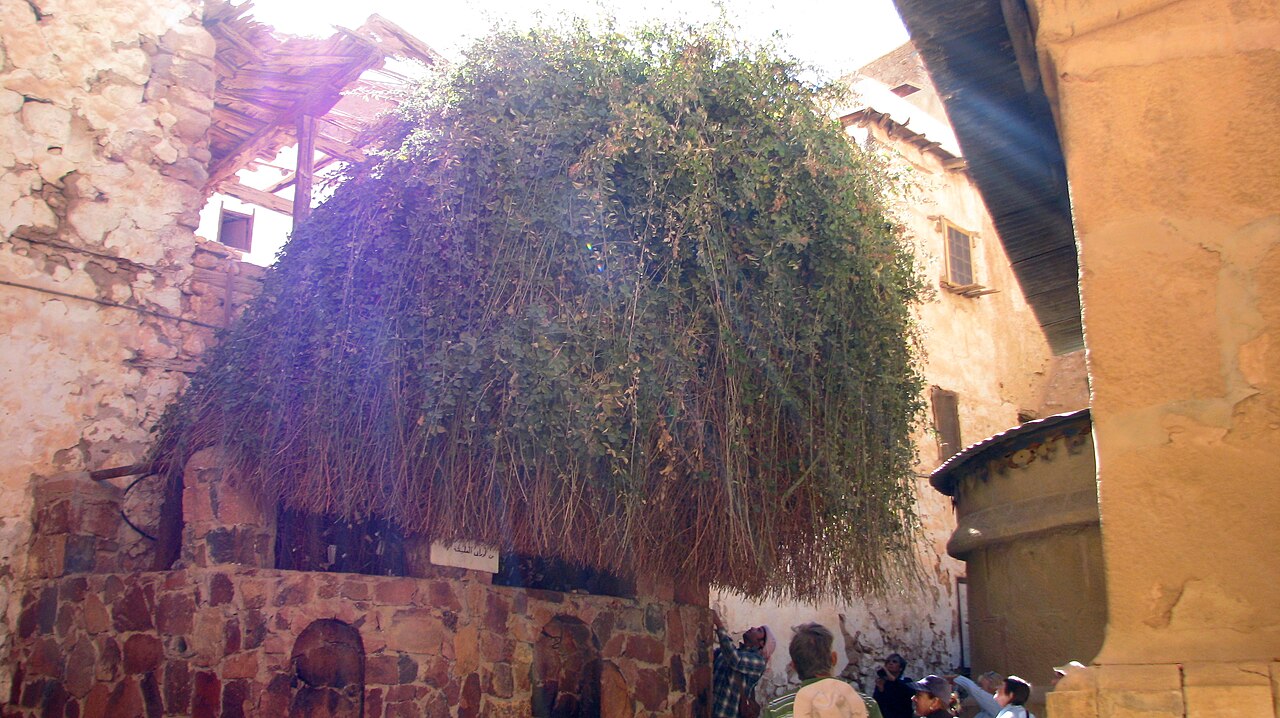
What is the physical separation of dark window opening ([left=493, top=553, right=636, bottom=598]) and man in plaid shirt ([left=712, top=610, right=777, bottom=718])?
919 millimetres

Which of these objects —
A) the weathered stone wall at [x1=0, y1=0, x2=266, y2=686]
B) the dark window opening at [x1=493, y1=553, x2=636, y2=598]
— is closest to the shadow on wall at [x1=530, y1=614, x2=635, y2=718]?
the dark window opening at [x1=493, y1=553, x2=636, y2=598]

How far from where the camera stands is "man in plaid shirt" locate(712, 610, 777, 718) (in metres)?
7.88

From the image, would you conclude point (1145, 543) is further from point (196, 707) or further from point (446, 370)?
point (196, 707)

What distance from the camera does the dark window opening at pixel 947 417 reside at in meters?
15.6

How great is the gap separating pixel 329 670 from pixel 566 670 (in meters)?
1.69

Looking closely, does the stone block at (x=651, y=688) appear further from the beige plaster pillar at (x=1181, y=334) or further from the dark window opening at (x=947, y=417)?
the dark window opening at (x=947, y=417)

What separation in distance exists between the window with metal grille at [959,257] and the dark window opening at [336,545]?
11.4 metres

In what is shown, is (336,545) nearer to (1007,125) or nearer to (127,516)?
(127,516)

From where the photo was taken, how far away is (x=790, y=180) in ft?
21.0

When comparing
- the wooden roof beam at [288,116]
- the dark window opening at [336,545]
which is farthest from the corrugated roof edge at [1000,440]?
the wooden roof beam at [288,116]

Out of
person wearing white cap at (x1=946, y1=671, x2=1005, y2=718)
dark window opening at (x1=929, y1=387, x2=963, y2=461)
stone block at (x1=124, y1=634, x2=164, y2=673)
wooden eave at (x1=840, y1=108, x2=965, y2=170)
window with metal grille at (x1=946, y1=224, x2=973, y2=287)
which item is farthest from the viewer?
window with metal grille at (x1=946, y1=224, x2=973, y2=287)

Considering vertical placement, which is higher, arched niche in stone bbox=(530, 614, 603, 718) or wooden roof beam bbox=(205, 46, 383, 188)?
wooden roof beam bbox=(205, 46, 383, 188)

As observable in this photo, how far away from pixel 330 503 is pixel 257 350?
1.22m

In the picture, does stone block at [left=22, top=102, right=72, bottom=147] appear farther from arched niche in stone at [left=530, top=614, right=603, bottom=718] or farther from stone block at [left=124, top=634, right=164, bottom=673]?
arched niche in stone at [left=530, top=614, right=603, bottom=718]
